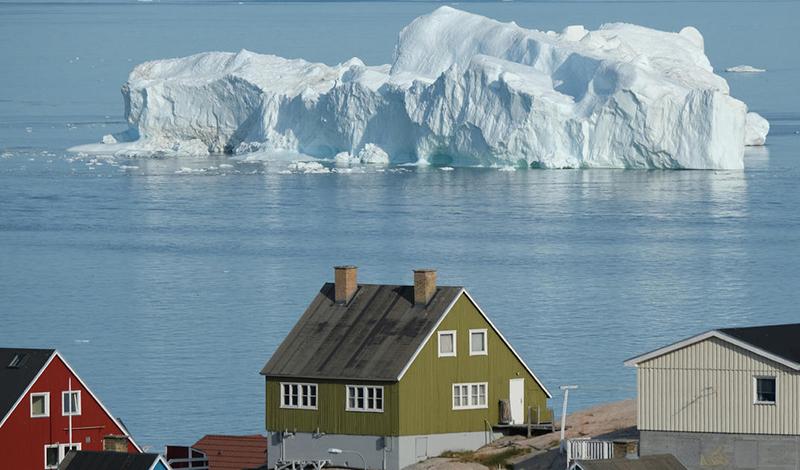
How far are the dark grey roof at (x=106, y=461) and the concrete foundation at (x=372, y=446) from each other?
4.55 meters

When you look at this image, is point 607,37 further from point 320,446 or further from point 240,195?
point 320,446

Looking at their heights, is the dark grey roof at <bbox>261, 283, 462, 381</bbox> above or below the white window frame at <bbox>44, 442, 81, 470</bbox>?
above

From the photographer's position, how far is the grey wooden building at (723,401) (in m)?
21.5

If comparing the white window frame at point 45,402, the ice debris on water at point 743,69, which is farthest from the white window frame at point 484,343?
the ice debris on water at point 743,69

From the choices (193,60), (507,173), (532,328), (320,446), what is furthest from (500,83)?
(320,446)

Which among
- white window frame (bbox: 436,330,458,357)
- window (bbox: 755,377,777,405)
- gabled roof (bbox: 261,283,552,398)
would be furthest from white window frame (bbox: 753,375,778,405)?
white window frame (bbox: 436,330,458,357)

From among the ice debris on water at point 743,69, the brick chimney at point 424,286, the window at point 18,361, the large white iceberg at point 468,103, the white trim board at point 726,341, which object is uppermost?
the ice debris on water at point 743,69

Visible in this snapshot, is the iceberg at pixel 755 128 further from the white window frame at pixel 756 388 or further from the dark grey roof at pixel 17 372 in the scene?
the white window frame at pixel 756 388

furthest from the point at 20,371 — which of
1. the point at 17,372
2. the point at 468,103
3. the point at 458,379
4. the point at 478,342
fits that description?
the point at 468,103

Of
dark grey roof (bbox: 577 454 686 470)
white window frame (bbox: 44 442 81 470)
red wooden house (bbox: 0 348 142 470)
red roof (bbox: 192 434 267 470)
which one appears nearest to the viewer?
dark grey roof (bbox: 577 454 686 470)

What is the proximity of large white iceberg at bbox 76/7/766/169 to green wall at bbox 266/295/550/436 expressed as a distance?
139ft

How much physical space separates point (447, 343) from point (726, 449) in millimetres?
5256

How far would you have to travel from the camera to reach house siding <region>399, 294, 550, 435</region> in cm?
2547

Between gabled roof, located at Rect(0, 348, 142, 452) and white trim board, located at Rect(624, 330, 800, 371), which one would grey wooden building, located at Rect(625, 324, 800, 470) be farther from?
gabled roof, located at Rect(0, 348, 142, 452)
